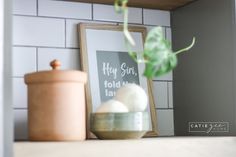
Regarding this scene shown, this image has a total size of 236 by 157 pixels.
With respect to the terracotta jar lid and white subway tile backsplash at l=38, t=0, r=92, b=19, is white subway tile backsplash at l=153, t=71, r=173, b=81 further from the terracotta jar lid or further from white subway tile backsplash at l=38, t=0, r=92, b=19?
the terracotta jar lid

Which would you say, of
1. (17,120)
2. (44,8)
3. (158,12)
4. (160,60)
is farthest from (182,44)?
(160,60)

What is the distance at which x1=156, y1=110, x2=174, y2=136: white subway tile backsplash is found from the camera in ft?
4.78

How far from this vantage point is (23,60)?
1303mm

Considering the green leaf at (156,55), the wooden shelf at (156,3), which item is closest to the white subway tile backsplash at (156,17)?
the wooden shelf at (156,3)

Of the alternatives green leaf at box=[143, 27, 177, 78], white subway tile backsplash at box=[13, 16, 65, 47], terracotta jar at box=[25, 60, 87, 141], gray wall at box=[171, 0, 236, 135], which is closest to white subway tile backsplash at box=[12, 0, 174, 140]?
white subway tile backsplash at box=[13, 16, 65, 47]

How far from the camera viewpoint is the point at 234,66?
1236 mm

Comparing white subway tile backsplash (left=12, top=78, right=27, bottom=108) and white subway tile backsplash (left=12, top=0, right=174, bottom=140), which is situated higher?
white subway tile backsplash (left=12, top=0, right=174, bottom=140)

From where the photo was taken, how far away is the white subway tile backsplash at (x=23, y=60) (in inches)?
50.9

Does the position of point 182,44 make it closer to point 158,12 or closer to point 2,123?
point 158,12

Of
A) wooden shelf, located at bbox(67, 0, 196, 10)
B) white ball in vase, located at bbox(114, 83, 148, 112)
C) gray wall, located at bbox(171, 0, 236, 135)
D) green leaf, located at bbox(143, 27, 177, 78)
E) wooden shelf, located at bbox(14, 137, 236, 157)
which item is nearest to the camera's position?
green leaf, located at bbox(143, 27, 177, 78)

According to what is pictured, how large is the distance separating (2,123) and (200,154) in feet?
1.41

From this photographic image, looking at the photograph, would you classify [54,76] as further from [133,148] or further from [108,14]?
[108,14]

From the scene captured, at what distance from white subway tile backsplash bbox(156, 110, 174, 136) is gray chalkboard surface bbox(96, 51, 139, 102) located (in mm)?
142

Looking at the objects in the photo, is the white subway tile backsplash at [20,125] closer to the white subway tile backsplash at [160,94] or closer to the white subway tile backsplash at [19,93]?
the white subway tile backsplash at [19,93]
